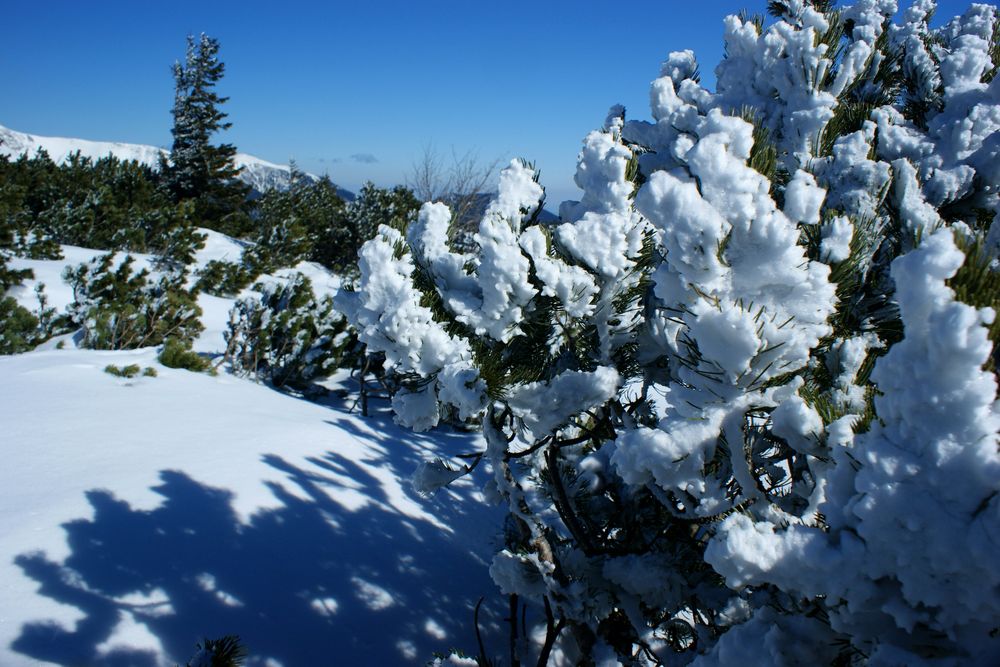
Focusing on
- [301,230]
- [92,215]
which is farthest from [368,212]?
[92,215]

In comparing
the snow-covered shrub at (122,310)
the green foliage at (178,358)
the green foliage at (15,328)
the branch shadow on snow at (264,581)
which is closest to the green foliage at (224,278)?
the snow-covered shrub at (122,310)

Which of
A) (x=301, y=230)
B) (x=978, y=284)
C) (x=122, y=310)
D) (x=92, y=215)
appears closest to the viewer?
(x=978, y=284)

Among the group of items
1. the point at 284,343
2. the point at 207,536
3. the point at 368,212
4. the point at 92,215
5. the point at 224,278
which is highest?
the point at 368,212

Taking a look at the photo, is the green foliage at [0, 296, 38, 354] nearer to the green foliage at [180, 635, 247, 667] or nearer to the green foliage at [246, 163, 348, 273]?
the green foliage at [246, 163, 348, 273]

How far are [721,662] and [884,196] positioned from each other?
4.20 feet

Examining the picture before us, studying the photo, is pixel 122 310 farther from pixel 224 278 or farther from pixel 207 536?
pixel 207 536

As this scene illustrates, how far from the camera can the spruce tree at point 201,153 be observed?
21.2 metres

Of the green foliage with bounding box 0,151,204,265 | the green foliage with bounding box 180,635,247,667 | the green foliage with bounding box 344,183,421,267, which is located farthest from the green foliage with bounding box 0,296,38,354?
the green foliage with bounding box 344,183,421,267

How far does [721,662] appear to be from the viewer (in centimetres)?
108

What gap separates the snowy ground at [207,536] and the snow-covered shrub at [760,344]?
0.87 m

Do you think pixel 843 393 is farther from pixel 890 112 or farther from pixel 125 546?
pixel 125 546

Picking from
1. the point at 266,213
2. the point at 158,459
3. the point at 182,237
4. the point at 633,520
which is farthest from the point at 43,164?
the point at 633,520

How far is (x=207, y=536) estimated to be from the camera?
9.83 feet

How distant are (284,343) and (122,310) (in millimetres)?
1928
